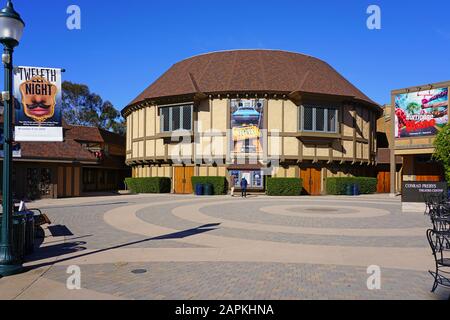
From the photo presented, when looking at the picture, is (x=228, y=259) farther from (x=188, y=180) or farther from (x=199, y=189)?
(x=188, y=180)

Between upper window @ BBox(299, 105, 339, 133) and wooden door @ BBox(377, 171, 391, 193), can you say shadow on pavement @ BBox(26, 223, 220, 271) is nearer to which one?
upper window @ BBox(299, 105, 339, 133)

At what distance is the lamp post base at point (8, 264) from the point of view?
637cm

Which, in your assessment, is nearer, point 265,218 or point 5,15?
point 5,15

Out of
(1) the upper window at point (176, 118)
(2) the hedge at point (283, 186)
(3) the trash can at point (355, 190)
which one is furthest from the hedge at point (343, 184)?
(1) the upper window at point (176, 118)

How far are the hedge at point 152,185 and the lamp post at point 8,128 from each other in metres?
23.5

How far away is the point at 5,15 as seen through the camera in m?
6.46

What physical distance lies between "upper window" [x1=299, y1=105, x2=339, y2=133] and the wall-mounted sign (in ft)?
44.0

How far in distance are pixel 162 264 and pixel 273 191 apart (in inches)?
836

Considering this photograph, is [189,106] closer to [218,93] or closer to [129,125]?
[218,93]

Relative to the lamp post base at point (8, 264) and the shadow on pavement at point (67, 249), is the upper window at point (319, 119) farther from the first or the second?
the lamp post base at point (8, 264)

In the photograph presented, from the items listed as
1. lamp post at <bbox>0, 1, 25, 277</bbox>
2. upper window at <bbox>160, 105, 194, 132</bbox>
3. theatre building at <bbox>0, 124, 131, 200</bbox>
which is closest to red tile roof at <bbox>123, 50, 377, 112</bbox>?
upper window at <bbox>160, 105, 194, 132</bbox>

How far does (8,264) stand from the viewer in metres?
6.48

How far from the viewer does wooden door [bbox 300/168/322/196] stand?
2994 centimetres
